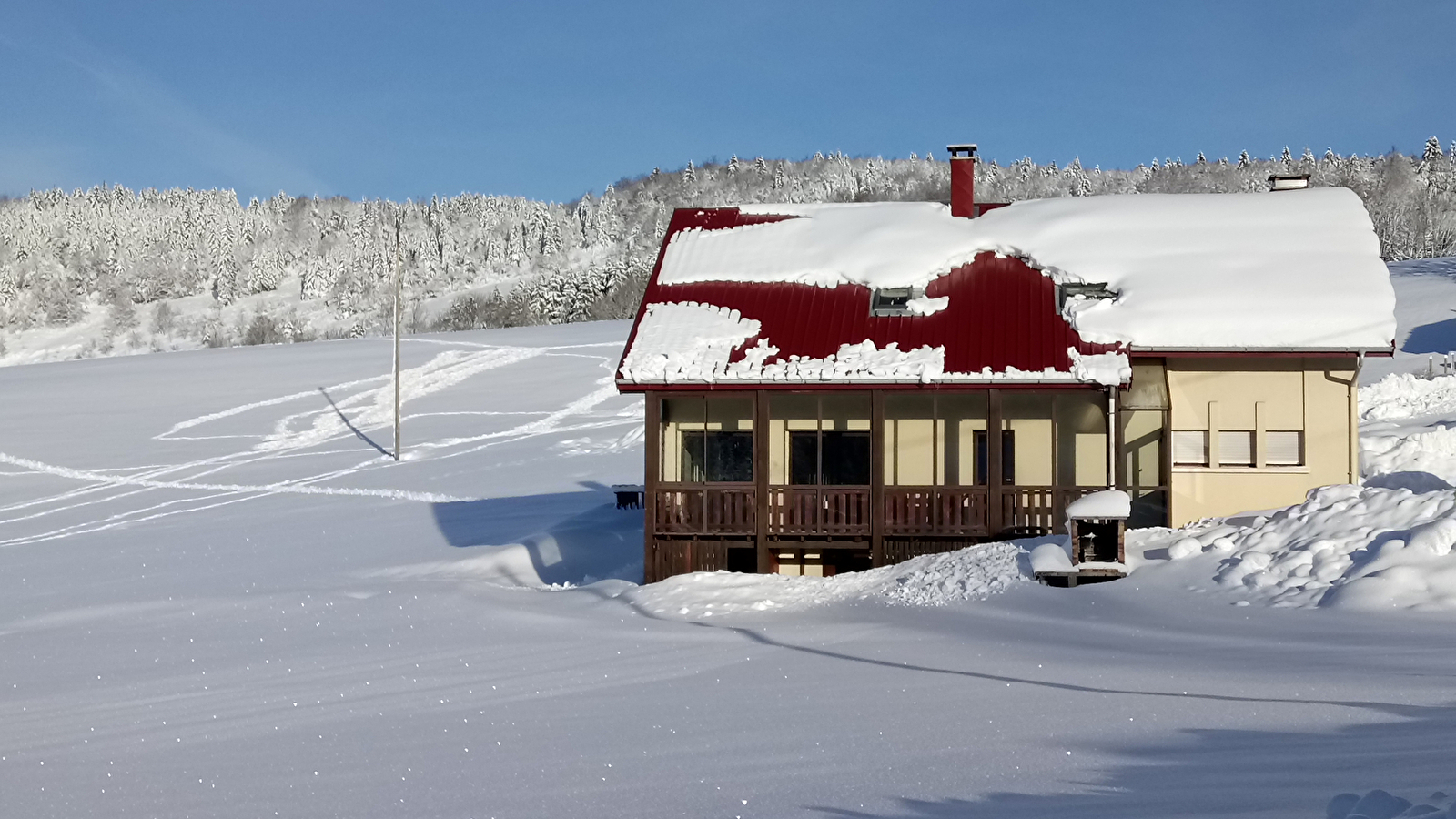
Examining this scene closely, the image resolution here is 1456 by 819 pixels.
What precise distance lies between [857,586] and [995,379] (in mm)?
3682

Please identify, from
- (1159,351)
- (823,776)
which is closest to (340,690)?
(823,776)

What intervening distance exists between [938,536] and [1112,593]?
463cm

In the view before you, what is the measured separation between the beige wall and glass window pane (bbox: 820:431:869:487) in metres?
4.75

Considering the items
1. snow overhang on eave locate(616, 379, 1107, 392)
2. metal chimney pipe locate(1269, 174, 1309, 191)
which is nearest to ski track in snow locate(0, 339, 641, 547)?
snow overhang on eave locate(616, 379, 1107, 392)

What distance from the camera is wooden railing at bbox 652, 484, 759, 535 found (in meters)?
18.8

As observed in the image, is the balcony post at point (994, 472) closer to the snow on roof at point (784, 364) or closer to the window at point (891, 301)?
the snow on roof at point (784, 364)

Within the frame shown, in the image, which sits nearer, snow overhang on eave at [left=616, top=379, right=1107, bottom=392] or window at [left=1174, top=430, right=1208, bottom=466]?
snow overhang on eave at [left=616, top=379, right=1107, bottom=392]

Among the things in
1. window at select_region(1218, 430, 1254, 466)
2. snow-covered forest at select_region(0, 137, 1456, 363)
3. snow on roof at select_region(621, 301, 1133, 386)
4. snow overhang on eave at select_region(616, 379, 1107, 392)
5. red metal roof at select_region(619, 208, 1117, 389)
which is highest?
snow-covered forest at select_region(0, 137, 1456, 363)

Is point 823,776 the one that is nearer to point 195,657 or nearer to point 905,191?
point 195,657

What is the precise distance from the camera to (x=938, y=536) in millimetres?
18438

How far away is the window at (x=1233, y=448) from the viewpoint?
1912 cm

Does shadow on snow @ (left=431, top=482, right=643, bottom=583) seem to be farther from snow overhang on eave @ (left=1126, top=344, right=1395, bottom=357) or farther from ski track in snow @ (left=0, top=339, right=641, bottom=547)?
snow overhang on eave @ (left=1126, top=344, right=1395, bottom=357)

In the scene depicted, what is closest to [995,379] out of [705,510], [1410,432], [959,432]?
[959,432]

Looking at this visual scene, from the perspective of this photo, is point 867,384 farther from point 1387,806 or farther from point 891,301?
point 1387,806
